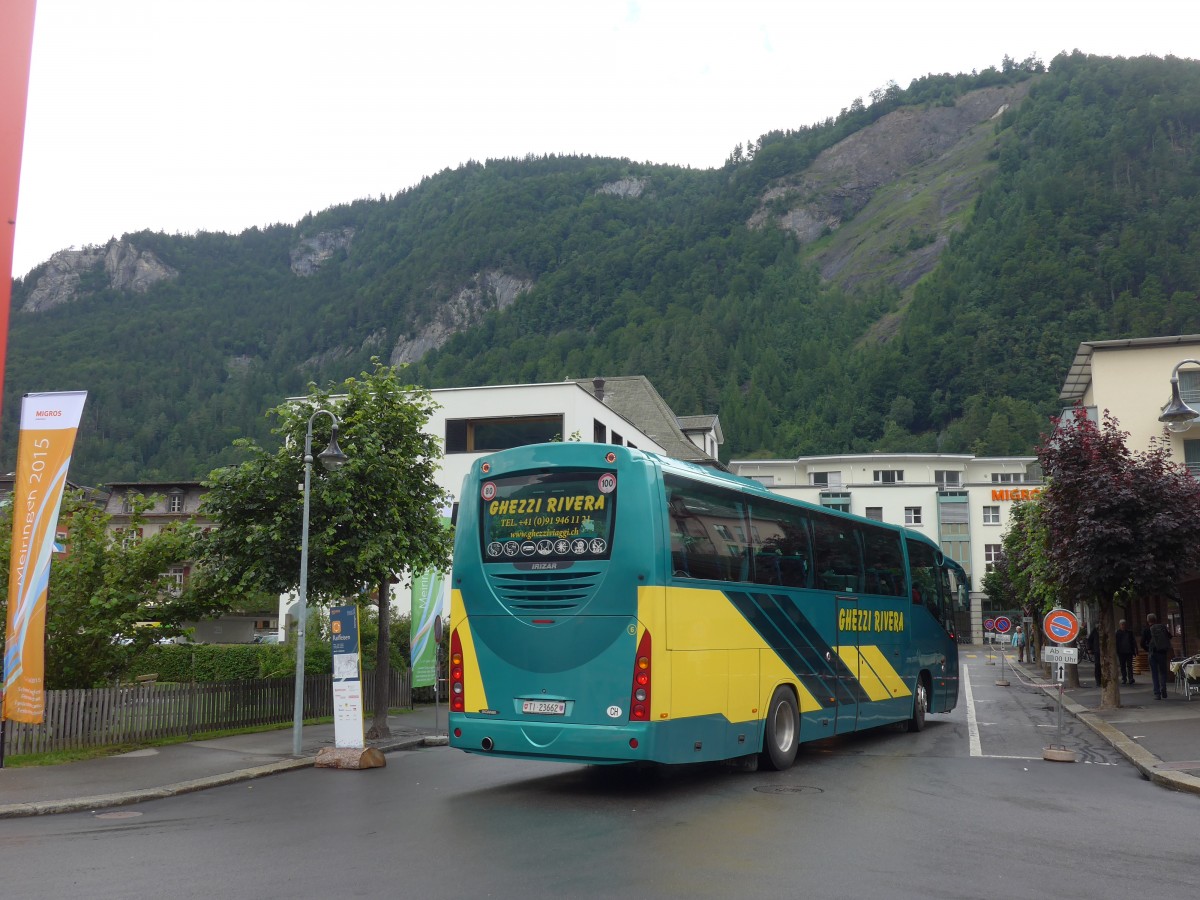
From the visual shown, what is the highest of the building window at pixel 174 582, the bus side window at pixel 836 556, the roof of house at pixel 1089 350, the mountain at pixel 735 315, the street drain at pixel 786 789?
the mountain at pixel 735 315

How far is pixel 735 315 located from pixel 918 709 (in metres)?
159

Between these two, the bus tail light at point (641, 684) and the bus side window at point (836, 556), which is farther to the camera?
the bus side window at point (836, 556)

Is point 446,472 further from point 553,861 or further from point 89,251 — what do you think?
point 89,251

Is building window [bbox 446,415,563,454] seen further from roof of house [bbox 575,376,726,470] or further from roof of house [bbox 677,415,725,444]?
roof of house [bbox 677,415,725,444]

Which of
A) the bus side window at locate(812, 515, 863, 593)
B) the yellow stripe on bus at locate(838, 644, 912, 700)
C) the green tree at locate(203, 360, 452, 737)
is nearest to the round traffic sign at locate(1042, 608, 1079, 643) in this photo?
the yellow stripe on bus at locate(838, 644, 912, 700)

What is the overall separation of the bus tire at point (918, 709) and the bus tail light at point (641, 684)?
30.9 ft

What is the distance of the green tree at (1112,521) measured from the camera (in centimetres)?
2116

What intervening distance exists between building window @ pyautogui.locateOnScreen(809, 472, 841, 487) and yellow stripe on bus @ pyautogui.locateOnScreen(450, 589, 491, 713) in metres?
84.1

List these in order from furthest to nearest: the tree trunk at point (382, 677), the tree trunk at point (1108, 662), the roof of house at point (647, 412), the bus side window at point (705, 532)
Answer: the roof of house at point (647, 412), the tree trunk at point (1108, 662), the tree trunk at point (382, 677), the bus side window at point (705, 532)

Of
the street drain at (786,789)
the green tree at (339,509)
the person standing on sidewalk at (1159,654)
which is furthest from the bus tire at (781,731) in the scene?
the person standing on sidewalk at (1159,654)

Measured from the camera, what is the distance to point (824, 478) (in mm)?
94812

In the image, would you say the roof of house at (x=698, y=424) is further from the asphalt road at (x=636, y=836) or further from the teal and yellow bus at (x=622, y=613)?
the asphalt road at (x=636, y=836)

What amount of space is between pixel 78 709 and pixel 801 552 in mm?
10677

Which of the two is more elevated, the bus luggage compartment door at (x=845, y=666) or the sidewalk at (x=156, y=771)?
the bus luggage compartment door at (x=845, y=666)
